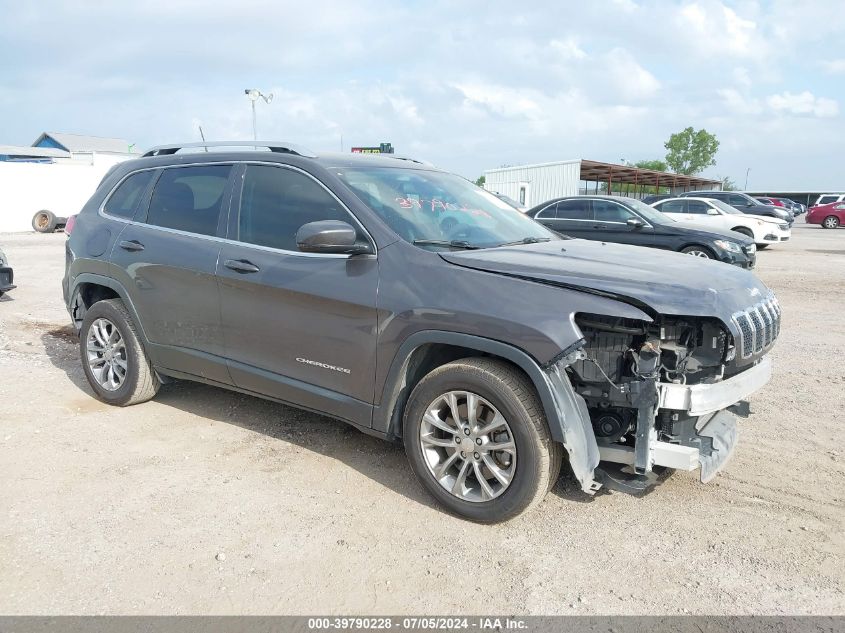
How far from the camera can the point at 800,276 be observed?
1310 centimetres

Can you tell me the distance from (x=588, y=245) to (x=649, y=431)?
4.86 ft

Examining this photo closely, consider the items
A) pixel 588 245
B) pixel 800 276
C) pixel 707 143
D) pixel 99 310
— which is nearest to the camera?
pixel 588 245

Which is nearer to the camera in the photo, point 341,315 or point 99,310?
point 341,315

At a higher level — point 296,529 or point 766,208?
point 766,208

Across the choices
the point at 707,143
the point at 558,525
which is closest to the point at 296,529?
the point at 558,525

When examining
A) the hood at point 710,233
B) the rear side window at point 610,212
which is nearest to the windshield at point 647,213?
the rear side window at point 610,212

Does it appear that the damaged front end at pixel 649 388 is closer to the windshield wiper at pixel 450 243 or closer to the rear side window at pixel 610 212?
the windshield wiper at pixel 450 243

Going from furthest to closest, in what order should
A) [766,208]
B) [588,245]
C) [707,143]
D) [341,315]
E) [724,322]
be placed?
[707,143]
[766,208]
[588,245]
[341,315]
[724,322]

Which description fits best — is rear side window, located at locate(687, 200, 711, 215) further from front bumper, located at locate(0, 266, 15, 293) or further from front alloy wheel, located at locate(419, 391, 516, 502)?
front alloy wheel, located at locate(419, 391, 516, 502)

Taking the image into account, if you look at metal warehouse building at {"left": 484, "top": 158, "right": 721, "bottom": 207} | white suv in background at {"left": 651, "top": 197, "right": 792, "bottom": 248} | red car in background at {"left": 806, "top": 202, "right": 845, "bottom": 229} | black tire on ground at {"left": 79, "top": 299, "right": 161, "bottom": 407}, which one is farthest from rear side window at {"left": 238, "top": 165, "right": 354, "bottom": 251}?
red car in background at {"left": 806, "top": 202, "right": 845, "bottom": 229}

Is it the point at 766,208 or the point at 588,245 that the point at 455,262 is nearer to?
the point at 588,245

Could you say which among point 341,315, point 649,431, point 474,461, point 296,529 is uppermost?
point 341,315

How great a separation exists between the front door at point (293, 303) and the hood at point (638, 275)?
2.13ft

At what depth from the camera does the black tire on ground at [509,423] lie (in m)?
3.16
